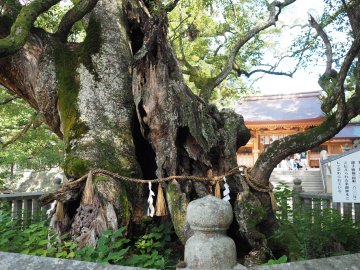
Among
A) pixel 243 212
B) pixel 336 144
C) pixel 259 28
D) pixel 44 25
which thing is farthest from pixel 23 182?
pixel 336 144

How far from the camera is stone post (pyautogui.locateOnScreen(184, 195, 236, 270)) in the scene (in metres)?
2.08

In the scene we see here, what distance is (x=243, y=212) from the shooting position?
4074 millimetres

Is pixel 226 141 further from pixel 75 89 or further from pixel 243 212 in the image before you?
pixel 75 89

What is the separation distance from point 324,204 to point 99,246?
4.62 metres

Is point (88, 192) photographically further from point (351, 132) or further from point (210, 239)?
point (351, 132)

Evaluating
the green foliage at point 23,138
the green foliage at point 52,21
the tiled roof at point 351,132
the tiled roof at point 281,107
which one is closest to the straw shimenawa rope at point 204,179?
the green foliage at point 52,21

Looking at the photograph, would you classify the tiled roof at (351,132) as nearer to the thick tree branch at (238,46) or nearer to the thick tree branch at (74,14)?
the thick tree branch at (238,46)

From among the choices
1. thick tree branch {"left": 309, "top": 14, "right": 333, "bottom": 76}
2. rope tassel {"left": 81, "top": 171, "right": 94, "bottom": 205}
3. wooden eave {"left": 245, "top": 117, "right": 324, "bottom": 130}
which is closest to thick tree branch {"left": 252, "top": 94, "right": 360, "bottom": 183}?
thick tree branch {"left": 309, "top": 14, "right": 333, "bottom": 76}

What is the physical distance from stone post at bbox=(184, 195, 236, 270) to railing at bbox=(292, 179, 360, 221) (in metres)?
3.95

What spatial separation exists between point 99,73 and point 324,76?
3.60 m

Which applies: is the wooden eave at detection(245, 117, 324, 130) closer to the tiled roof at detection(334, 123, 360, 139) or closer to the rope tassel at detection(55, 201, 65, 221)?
the tiled roof at detection(334, 123, 360, 139)

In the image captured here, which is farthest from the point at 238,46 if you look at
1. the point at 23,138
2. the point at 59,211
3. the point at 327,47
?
the point at 23,138

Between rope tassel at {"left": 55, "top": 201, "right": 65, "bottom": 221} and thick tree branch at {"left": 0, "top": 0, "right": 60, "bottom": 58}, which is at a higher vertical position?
thick tree branch at {"left": 0, "top": 0, "right": 60, "bottom": 58}

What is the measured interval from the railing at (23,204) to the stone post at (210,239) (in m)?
4.79
